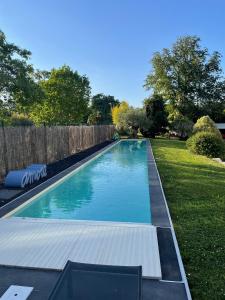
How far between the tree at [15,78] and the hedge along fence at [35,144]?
148 centimetres

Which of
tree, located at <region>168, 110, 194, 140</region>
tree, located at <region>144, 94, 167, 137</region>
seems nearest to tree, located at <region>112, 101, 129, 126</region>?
tree, located at <region>144, 94, 167, 137</region>

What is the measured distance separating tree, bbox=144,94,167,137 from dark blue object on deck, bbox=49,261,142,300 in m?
35.2

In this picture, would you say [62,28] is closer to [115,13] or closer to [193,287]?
[115,13]

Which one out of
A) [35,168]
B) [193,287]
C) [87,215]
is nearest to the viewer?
[193,287]

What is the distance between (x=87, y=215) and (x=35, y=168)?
13.0 feet

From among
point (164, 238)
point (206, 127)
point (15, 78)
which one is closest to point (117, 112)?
point (206, 127)

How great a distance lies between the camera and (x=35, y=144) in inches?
497

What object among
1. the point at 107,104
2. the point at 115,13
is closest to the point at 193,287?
the point at 115,13

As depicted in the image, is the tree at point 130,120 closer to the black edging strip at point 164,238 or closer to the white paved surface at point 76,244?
the black edging strip at point 164,238

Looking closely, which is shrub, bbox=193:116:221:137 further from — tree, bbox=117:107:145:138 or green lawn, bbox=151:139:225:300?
tree, bbox=117:107:145:138

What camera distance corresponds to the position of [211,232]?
17.8 ft

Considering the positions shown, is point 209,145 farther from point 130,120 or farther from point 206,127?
point 130,120

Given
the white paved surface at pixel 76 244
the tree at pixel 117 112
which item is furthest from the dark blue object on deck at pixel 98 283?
the tree at pixel 117 112

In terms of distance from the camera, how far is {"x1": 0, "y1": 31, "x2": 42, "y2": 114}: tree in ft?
39.7
